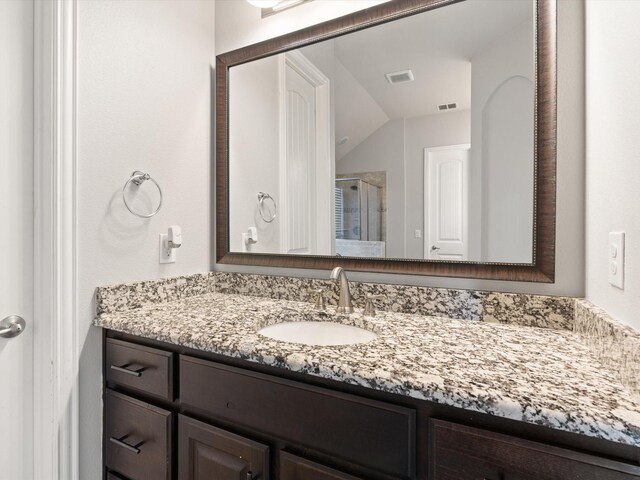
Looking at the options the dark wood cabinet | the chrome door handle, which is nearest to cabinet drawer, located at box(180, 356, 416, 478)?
the dark wood cabinet

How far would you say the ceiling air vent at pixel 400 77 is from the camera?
131 centimetres

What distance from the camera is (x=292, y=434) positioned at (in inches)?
32.7

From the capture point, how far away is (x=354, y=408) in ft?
2.49

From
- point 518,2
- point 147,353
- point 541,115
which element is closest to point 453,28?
point 518,2

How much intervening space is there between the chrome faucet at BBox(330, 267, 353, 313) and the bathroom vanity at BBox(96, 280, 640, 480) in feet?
0.18

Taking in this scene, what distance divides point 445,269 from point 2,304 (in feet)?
4.53

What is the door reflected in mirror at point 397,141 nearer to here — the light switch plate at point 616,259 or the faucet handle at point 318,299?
the faucet handle at point 318,299

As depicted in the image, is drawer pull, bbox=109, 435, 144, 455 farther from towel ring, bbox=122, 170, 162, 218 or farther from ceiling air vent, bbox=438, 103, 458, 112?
ceiling air vent, bbox=438, 103, 458, 112

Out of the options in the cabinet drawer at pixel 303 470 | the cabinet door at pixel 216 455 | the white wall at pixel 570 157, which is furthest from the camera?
the white wall at pixel 570 157

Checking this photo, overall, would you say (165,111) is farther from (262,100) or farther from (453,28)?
(453,28)

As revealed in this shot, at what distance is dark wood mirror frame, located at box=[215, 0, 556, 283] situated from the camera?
107 centimetres

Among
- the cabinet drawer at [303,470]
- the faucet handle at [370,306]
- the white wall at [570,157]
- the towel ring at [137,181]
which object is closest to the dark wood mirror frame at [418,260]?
the white wall at [570,157]

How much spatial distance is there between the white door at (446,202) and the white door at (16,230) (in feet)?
4.26

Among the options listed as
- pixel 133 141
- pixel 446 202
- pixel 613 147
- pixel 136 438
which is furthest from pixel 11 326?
pixel 613 147
